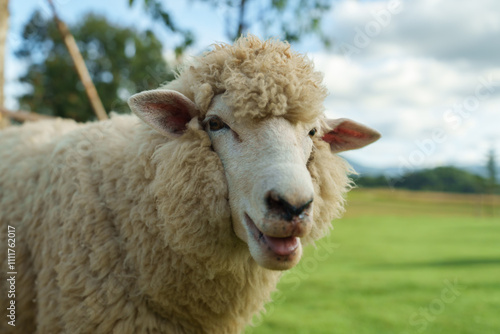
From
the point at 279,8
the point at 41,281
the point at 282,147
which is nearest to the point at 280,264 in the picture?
the point at 282,147

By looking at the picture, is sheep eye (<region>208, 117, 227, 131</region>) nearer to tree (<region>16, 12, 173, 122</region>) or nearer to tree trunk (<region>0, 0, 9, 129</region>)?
tree trunk (<region>0, 0, 9, 129</region>)

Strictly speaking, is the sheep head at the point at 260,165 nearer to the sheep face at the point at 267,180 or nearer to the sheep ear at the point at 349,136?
the sheep face at the point at 267,180

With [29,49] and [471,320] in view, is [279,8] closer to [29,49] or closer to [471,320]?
[471,320]

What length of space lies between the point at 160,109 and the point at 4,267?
162 cm

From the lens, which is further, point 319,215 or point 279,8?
point 279,8

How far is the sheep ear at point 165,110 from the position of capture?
2092 millimetres

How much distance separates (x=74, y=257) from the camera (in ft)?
7.63

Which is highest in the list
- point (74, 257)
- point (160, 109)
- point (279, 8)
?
point (279, 8)

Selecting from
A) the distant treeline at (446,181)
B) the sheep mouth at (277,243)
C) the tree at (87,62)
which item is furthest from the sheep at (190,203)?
the tree at (87,62)

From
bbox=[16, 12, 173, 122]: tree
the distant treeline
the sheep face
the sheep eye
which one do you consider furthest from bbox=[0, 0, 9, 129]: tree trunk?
bbox=[16, 12, 173, 122]: tree

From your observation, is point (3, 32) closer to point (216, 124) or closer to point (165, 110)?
point (165, 110)

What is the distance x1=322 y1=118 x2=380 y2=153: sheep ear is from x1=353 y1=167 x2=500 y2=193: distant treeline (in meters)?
9.64

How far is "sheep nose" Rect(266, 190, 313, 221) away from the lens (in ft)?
5.44

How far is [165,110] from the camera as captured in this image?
7.13 ft
